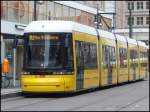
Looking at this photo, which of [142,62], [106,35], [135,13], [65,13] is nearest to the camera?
[106,35]

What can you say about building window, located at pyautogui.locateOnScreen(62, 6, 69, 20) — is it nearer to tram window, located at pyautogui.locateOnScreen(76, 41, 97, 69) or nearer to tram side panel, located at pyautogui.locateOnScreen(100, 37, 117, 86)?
tram side panel, located at pyautogui.locateOnScreen(100, 37, 117, 86)

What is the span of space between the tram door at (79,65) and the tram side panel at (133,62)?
42.3 ft

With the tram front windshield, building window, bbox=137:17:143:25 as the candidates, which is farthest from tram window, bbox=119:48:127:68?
building window, bbox=137:17:143:25

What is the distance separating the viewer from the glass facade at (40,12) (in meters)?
42.5

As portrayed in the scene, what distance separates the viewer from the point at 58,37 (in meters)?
25.8

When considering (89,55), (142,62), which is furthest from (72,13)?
(89,55)

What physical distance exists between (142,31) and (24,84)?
7684 cm

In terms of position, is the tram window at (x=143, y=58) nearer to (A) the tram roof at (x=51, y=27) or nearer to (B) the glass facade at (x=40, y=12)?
(B) the glass facade at (x=40, y=12)

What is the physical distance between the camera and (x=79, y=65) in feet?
87.9

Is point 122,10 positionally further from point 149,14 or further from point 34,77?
point 34,77

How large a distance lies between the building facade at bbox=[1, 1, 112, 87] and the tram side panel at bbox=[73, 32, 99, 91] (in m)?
2.49

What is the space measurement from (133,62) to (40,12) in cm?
1154

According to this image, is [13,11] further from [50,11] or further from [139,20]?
[139,20]

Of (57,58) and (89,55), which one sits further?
(89,55)
